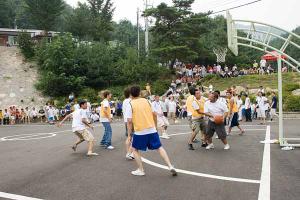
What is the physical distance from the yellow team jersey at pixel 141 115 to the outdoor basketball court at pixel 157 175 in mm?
1067

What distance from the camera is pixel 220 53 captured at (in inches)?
2007

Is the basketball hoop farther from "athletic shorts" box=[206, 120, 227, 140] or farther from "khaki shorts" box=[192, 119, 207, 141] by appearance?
"athletic shorts" box=[206, 120, 227, 140]

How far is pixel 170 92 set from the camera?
120 ft

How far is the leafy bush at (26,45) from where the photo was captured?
Answer: 4950 centimetres

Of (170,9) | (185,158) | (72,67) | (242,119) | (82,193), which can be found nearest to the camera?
(82,193)

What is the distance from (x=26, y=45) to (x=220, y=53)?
22682 mm

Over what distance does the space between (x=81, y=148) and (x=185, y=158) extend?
13.8 ft

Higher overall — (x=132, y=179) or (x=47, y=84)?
(x=47, y=84)

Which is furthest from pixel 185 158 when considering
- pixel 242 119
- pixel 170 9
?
pixel 170 9

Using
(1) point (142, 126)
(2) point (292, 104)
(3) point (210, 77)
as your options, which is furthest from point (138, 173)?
(3) point (210, 77)

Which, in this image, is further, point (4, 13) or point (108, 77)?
point (4, 13)

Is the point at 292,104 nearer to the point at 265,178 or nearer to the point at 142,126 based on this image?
the point at 265,178

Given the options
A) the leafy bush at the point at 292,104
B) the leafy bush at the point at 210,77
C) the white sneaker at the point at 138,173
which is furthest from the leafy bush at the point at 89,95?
the white sneaker at the point at 138,173

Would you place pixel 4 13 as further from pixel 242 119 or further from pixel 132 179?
pixel 132 179
